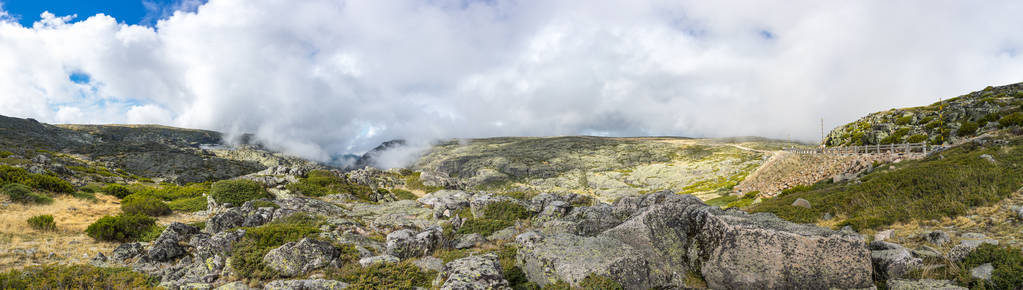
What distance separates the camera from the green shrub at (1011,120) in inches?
1332

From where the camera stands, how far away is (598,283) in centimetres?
820

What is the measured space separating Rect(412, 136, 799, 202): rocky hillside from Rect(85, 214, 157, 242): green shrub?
63067 millimetres

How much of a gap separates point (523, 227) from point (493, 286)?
33.2 feet

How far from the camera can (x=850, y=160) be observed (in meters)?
37.9

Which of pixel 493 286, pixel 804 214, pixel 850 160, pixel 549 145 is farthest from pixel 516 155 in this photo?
pixel 493 286

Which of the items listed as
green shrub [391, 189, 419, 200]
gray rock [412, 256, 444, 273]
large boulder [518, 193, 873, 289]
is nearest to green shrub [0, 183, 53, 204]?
gray rock [412, 256, 444, 273]

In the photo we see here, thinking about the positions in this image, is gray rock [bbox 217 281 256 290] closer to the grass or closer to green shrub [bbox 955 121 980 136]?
the grass

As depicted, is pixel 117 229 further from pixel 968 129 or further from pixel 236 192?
pixel 968 129

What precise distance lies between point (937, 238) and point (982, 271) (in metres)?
4.47

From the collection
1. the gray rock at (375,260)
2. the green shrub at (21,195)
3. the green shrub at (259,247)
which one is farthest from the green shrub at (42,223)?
the gray rock at (375,260)

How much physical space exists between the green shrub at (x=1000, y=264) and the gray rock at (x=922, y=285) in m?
0.55

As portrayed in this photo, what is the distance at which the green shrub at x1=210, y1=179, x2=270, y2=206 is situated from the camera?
27094 mm

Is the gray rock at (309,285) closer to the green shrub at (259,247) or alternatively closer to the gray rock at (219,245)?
the green shrub at (259,247)

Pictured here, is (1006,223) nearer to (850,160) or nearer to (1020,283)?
(1020,283)
